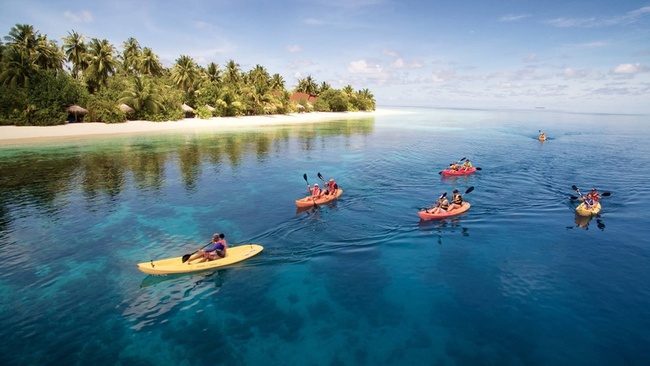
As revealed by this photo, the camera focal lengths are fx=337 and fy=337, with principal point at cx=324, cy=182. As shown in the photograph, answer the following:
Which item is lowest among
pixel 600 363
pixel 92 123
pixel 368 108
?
pixel 600 363

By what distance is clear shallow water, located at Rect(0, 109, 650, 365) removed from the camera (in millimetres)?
10547

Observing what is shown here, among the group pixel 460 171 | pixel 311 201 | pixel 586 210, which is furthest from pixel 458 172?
pixel 311 201

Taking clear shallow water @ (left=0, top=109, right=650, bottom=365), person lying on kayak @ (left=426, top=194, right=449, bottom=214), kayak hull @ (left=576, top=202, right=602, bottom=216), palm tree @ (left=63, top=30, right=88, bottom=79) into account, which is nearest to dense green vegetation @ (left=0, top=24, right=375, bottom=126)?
palm tree @ (left=63, top=30, right=88, bottom=79)

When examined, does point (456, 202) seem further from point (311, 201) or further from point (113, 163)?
point (113, 163)

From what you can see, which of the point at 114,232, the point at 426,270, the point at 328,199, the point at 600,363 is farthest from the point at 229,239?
the point at 600,363

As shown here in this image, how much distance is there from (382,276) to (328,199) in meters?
9.92

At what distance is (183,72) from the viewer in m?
73.8

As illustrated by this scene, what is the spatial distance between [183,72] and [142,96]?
15817 mm

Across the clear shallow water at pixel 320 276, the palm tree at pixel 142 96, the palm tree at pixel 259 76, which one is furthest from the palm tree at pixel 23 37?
the palm tree at pixel 259 76

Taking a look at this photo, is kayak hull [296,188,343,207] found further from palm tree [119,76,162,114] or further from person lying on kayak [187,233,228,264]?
palm tree [119,76,162,114]

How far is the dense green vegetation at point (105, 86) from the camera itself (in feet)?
163

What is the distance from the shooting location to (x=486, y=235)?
18891mm

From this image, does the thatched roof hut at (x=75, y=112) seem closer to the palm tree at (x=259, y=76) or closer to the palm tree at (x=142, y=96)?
the palm tree at (x=142, y=96)

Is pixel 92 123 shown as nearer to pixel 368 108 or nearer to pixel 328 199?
pixel 328 199
